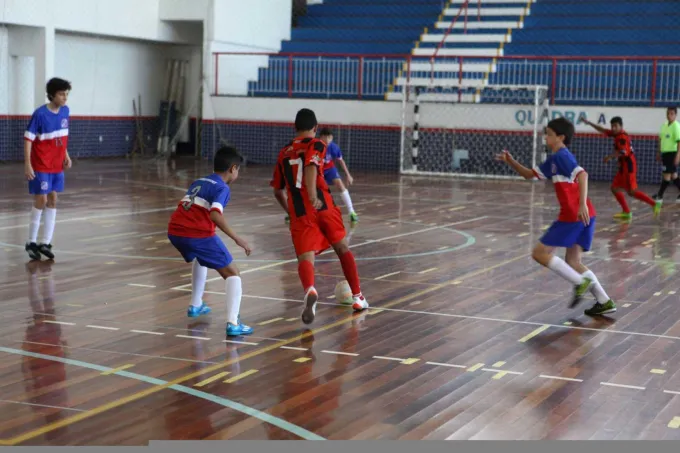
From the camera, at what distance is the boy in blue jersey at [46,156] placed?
1028cm

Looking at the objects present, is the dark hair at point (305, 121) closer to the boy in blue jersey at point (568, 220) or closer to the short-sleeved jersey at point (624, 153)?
the boy in blue jersey at point (568, 220)

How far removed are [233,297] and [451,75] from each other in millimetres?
19866

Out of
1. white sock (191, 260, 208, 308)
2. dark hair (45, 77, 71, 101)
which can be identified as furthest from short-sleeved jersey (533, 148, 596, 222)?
dark hair (45, 77, 71, 101)

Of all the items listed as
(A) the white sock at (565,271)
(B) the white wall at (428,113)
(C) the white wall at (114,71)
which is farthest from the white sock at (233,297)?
(C) the white wall at (114,71)

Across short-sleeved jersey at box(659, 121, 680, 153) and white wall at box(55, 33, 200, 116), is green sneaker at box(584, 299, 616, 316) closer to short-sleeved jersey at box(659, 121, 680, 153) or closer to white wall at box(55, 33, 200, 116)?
short-sleeved jersey at box(659, 121, 680, 153)

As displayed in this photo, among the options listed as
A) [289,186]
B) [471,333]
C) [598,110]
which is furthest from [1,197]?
[598,110]

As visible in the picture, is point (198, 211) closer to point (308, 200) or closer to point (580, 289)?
point (308, 200)

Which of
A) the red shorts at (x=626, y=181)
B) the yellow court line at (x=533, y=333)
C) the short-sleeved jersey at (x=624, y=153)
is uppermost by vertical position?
the short-sleeved jersey at (x=624, y=153)

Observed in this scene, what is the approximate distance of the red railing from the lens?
23422 millimetres

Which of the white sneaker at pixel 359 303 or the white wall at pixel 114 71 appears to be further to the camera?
the white wall at pixel 114 71

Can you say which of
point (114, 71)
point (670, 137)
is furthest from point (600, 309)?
point (114, 71)

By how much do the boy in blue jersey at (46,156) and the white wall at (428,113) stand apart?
1500 centimetres

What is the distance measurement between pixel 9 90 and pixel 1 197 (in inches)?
322

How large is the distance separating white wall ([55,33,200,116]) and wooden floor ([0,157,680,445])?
13.4 meters
